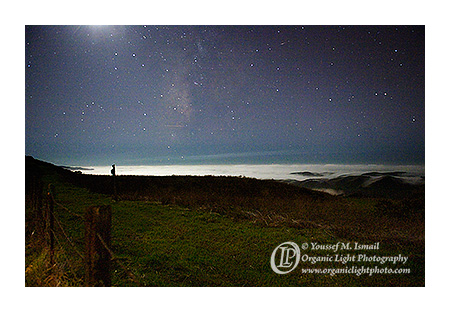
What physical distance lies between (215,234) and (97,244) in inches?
121

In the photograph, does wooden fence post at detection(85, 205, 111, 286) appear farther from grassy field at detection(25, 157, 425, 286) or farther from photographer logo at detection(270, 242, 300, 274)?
photographer logo at detection(270, 242, 300, 274)

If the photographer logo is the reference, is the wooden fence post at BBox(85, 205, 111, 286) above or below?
above

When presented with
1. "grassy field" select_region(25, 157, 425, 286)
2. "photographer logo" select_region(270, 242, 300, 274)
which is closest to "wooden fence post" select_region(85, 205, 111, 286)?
"grassy field" select_region(25, 157, 425, 286)

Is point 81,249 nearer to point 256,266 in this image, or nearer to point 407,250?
point 256,266

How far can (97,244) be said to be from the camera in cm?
303

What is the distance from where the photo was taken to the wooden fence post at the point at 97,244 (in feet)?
9.75

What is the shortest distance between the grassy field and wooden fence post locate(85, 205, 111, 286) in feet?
0.66

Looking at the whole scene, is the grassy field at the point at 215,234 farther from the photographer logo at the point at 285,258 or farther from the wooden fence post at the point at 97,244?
the wooden fence post at the point at 97,244

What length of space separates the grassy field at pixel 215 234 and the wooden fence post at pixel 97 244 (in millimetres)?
202

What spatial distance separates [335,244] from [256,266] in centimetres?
152

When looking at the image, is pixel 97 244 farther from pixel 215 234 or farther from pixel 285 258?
pixel 285 258

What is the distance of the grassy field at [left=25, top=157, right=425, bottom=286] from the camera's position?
4.47m

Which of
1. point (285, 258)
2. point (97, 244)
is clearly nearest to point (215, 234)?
point (285, 258)
